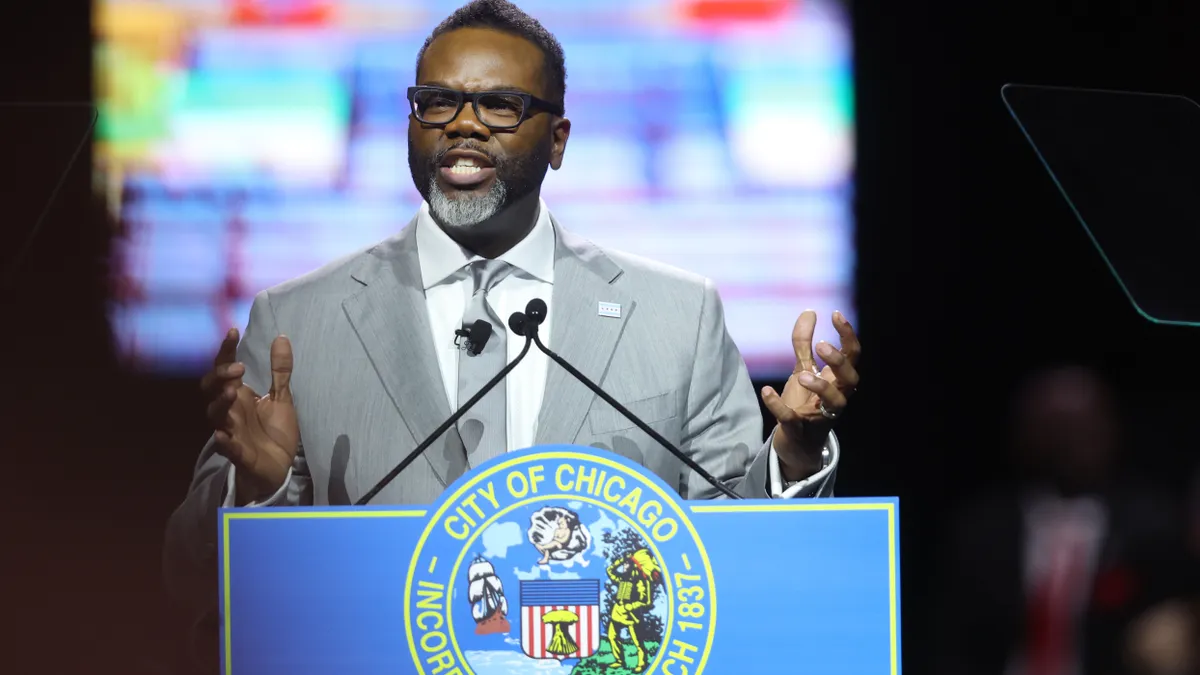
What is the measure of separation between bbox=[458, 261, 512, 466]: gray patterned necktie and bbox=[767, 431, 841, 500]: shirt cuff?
0.47 m

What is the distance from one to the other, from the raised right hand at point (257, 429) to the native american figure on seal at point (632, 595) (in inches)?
20.9

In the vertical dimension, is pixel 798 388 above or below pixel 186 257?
below

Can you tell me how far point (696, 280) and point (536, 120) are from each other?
0.44 metres

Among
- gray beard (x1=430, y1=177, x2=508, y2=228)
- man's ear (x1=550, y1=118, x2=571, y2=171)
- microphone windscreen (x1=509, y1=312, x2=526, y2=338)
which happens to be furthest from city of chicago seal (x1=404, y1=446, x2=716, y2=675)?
man's ear (x1=550, y1=118, x2=571, y2=171)

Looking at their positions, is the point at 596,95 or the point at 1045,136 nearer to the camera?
the point at 1045,136

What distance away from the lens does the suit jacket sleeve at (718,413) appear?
7.47 ft

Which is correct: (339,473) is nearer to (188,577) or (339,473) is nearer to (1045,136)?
(188,577)

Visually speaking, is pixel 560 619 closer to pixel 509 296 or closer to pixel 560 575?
pixel 560 575

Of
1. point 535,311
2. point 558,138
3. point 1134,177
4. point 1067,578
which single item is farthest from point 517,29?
point 1067,578

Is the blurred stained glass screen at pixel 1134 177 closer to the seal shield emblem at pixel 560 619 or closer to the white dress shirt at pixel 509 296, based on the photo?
the white dress shirt at pixel 509 296

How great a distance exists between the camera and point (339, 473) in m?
2.23

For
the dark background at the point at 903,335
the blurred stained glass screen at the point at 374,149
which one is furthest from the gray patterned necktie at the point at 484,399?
the dark background at the point at 903,335

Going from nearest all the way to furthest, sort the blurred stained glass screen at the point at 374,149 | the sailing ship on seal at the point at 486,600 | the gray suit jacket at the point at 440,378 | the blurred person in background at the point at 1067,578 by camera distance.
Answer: the sailing ship on seal at the point at 486,600 < the gray suit jacket at the point at 440,378 < the blurred person in background at the point at 1067,578 < the blurred stained glass screen at the point at 374,149

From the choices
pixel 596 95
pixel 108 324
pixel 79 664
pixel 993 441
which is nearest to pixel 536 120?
pixel 596 95
